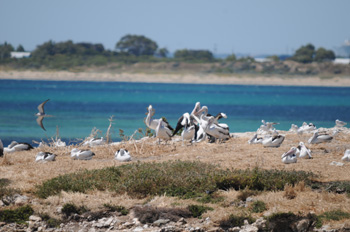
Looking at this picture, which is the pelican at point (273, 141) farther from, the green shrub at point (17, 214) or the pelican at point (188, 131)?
the green shrub at point (17, 214)

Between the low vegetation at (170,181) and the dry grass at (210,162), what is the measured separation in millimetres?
272

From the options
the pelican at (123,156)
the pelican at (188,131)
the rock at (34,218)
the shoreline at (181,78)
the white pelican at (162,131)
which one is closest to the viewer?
the rock at (34,218)

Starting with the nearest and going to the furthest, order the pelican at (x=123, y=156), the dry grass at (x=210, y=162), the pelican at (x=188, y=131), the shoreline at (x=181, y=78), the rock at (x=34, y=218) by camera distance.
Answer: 1. the rock at (x=34, y=218)
2. the dry grass at (x=210, y=162)
3. the pelican at (x=123, y=156)
4. the pelican at (x=188, y=131)
5. the shoreline at (x=181, y=78)

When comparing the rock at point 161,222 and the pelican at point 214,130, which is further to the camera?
the pelican at point 214,130

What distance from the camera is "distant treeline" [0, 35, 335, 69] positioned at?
119m

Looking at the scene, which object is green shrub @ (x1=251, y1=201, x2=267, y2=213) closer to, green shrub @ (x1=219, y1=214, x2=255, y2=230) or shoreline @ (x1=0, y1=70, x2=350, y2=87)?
green shrub @ (x1=219, y1=214, x2=255, y2=230)

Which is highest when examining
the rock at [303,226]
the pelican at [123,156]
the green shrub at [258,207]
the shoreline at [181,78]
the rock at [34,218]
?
the pelican at [123,156]

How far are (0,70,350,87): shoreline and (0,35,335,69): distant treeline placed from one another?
1976mm

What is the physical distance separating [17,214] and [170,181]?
10.1 feet

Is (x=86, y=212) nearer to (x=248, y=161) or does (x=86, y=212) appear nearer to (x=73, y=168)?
(x=73, y=168)

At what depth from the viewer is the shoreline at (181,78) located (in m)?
117

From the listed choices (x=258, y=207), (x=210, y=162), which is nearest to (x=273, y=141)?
(x=210, y=162)

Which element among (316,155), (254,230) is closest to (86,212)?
(254,230)

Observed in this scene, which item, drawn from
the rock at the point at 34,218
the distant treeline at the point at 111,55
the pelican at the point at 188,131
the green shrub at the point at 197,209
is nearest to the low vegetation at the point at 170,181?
the green shrub at the point at 197,209
